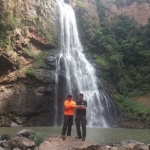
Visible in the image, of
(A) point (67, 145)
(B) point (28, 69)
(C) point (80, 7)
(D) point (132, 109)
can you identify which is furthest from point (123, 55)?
(A) point (67, 145)

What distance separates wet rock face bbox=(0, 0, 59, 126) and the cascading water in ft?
2.58

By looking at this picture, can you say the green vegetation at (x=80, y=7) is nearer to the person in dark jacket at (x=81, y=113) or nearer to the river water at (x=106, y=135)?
the river water at (x=106, y=135)

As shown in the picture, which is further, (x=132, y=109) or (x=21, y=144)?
(x=132, y=109)

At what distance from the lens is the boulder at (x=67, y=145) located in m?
7.46

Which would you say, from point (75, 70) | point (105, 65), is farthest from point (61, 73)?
point (105, 65)

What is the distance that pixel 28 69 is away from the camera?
26328 mm

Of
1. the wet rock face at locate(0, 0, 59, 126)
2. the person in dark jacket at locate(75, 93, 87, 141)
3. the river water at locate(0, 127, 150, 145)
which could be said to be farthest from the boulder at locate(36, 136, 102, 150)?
the wet rock face at locate(0, 0, 59, 126)

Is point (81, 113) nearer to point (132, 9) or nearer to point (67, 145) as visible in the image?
point (67, 145)

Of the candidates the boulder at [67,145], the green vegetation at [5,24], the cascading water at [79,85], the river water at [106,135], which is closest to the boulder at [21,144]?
the boulder at [67,145]

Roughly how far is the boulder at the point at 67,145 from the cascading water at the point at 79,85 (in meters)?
15.5

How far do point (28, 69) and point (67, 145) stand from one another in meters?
19.3

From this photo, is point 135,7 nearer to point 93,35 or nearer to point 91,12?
point 91,12

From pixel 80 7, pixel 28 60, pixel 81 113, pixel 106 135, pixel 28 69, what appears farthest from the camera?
pixel 80 7

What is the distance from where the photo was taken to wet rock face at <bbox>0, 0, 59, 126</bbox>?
23.7 meters
